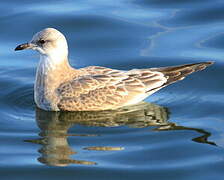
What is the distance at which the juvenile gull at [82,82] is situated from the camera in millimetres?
13367

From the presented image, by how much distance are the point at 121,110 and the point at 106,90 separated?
0.45 metres

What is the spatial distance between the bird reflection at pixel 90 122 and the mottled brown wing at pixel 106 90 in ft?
0.49

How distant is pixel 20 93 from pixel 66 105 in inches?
51.4

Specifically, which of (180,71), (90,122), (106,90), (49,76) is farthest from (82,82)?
(180,71)

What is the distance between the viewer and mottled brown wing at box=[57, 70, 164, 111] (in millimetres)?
13336

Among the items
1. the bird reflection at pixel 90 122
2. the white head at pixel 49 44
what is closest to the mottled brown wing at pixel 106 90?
the bird reflection at pixel 90 122

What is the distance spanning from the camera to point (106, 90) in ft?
44.3

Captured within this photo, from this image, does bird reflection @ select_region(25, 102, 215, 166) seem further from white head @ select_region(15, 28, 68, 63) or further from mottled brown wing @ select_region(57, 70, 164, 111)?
white head @ select_region(15, 28, 68, 63)

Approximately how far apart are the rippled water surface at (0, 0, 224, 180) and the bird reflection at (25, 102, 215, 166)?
0.7 inches

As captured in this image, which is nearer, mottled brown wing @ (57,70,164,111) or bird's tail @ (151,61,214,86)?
mottled brown wing @ (57,70,164,111)

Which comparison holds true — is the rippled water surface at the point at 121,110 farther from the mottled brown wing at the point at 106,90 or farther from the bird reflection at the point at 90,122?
the mottled brown wing at the point at 106,90

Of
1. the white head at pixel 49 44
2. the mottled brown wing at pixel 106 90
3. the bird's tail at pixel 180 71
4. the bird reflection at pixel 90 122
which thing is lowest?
the bird reflection at pixel 90 122

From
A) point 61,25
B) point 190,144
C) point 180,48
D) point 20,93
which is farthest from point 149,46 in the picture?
point 190,144

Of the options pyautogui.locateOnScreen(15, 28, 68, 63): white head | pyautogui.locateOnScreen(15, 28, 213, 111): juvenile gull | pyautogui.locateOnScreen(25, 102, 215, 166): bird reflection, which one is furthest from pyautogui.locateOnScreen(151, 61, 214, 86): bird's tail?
pyautogui.locateOnScreen(15, 28, 68, 63): white head
